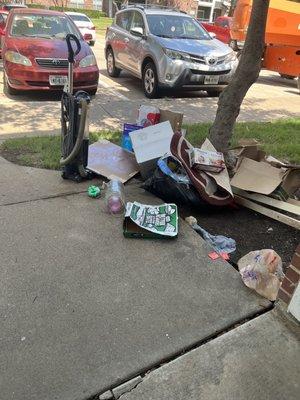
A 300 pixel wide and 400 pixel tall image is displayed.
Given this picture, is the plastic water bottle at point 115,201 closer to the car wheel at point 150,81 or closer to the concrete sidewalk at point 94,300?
the concrete sidewalk at point 94,300

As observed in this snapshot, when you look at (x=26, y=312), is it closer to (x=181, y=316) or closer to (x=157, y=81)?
(x=181, y=316)

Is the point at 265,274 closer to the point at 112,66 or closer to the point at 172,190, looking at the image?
the point at 172,190

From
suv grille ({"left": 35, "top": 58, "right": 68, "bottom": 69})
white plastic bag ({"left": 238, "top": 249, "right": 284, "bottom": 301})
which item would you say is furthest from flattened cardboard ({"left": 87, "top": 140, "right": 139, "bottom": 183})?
suv grille ({"left": 35, "top": 58, "right": 68, "bottom": 69})

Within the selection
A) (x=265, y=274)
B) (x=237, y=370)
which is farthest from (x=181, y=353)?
(x=265, y=274)

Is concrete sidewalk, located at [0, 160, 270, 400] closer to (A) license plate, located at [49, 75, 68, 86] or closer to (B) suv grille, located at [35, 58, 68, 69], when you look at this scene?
(A) license plate, located at [49, 75, 68, 86]

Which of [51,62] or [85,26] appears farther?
[85,26]

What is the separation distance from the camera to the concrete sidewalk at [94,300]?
212 cm

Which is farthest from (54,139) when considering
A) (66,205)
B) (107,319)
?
(107,319)

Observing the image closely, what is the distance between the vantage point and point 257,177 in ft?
12.3

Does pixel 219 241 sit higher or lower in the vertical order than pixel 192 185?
lower

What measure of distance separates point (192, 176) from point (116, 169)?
109 cm

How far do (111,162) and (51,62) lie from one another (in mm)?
4064

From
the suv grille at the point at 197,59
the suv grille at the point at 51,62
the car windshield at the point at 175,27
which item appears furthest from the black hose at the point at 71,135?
the car windshield at the point at 175,27

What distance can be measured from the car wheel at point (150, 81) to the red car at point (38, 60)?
3.99 feet
